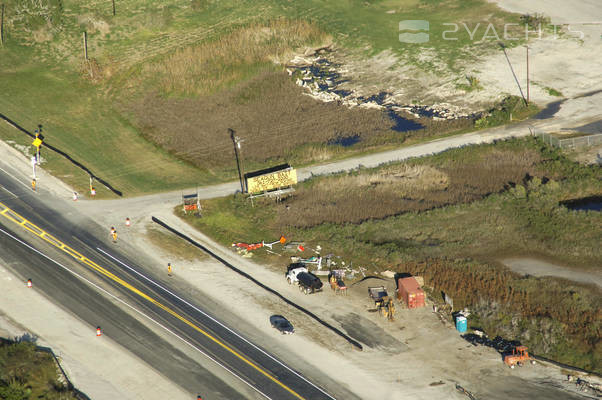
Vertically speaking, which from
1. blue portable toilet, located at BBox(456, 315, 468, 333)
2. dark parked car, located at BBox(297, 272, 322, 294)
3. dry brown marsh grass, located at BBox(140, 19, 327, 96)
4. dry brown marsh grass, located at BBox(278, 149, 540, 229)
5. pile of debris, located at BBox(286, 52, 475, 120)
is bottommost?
blue portable toilet, located at BBox(456, 315, 468, 333)

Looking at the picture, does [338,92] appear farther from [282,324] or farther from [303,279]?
[282,324]

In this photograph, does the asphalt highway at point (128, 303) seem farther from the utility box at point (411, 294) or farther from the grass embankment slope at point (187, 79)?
the utility box at point (411, 294)

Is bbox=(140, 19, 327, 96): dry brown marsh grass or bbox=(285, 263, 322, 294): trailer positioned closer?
bbox=(285, 263, 322, 294): trailer

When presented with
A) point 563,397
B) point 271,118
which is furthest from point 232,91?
point 563,397

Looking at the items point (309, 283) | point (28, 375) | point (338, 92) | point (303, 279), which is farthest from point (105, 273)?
point (338, 92)

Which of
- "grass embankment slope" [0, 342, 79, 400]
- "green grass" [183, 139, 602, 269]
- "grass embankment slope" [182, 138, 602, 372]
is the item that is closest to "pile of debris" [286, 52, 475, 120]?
"grass embankment slope" [182, 138, 602, 372]

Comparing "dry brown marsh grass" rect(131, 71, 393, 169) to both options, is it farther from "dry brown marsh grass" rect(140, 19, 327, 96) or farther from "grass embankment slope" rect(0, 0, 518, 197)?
"dry brown marsh grass" rect(140, 19, 327, 96)

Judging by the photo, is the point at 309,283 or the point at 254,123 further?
the point at 254,123
